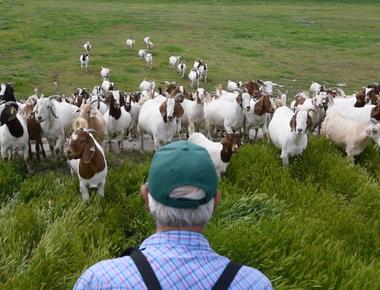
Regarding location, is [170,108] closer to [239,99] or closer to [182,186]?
[239,99]

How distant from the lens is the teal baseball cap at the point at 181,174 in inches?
103

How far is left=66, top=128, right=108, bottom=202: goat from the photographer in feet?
25.8

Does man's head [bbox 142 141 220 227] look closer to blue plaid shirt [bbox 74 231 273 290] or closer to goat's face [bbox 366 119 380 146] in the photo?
blue plaid shirt [bbox 74 231 273 290]

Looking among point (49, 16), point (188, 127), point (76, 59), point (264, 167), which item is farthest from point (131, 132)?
point (49, 16)

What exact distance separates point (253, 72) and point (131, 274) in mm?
25657

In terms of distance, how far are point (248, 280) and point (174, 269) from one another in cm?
37

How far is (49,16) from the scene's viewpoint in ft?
152

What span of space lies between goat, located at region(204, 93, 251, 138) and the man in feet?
30.9

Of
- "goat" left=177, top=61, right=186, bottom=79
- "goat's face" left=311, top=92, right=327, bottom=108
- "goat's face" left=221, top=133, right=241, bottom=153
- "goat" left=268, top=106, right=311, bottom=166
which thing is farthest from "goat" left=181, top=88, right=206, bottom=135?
"goat" left=177, top=61, right=186, bottom=79

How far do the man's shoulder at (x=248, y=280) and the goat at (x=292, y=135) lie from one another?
714 cm

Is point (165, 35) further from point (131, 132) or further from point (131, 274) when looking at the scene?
point (131, 274)

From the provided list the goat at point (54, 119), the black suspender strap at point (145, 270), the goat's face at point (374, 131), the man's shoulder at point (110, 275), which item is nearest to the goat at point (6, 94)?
the goat at point (54, 119)

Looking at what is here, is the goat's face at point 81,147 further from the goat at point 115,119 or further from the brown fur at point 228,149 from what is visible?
the goat at point 115,119

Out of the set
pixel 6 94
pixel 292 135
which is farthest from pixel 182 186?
pixel 6 94
